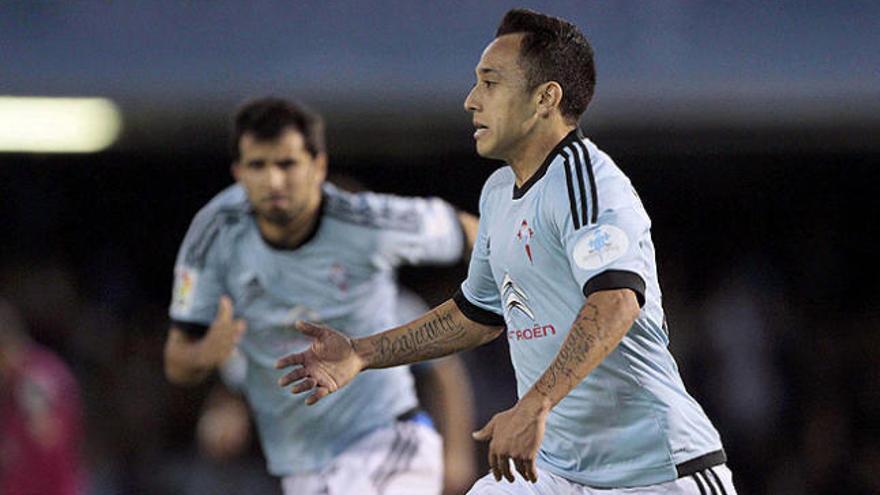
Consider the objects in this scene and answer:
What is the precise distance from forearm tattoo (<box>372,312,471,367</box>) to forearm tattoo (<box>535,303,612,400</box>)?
90 cm

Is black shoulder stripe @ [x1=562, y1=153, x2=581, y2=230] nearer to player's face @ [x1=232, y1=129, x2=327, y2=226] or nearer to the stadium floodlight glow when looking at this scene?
player's face @ [x1=232, y1=129, x2=327, y2=226]

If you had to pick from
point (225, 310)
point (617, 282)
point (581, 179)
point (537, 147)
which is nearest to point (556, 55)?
point (537, 147)

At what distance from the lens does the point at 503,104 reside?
5.19 m

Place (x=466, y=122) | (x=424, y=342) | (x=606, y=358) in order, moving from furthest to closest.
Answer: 1. (x=466, y=122)
2. (x=424, y=342)
3. (x=606, y=358)

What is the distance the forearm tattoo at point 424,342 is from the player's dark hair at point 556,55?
2.50ft

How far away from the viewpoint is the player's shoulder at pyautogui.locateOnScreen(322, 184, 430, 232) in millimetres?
7629

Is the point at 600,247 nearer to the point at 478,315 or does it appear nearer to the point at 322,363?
the point at 478,315

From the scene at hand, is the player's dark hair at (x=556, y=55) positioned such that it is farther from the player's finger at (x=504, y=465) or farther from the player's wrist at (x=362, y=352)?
the player's finger at (x=504, y=465)

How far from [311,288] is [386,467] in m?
0.79

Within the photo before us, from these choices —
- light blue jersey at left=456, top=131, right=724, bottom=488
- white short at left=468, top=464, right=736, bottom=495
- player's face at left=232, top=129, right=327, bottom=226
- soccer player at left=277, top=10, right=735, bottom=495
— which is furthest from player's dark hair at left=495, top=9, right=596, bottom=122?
player's face at left=232, top=129, right=327, bottom=226

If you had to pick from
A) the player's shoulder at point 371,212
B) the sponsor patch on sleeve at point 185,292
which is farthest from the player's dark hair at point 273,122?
the sponsor patch on sleeve at point 185,292

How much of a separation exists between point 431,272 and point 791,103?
119 inches

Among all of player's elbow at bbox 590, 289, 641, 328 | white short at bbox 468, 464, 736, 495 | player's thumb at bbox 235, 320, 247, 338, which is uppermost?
player's elbow at bbox 590, 289, 641, 328

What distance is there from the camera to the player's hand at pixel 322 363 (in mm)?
5270
